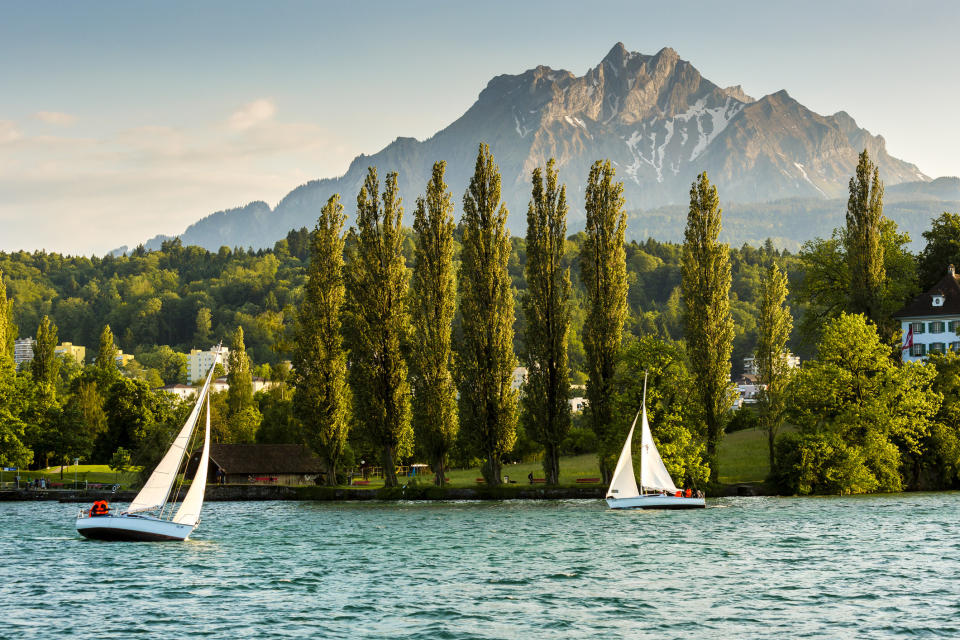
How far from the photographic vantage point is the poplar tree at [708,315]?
7931 centimetres

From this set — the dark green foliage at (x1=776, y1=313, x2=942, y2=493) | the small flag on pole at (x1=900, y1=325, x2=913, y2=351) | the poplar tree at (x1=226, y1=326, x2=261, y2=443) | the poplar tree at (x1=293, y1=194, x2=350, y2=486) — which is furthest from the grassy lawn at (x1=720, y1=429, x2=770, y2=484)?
the poplar tree at (x1=226, y1=326, x2=261, y2=443)

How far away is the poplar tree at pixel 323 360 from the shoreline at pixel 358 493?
4431 millimetres

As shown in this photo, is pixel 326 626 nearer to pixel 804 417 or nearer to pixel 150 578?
pixel 150 578

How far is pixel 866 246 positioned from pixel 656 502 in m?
33.6

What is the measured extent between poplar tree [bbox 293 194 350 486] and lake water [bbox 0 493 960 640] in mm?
22357

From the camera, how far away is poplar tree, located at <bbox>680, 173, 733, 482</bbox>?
7931cm

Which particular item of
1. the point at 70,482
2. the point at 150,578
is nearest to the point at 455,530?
the point at 150,578

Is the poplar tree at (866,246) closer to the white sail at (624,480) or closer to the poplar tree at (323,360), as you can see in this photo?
the white sail at (624,480)

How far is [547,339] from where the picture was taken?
80.2 meters

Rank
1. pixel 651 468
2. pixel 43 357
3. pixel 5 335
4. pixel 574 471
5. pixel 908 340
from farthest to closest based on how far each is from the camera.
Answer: pixel 43 357
pixel 5 335
pixel 908 340
pixel 574 471
pixel 651 468

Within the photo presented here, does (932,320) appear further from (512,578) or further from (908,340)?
(512,578)

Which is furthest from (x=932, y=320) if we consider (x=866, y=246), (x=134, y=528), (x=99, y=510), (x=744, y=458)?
(x=99, y=510)

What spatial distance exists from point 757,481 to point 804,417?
774 centimetres

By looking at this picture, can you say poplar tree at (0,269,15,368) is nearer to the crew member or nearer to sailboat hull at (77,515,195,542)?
the crew member
